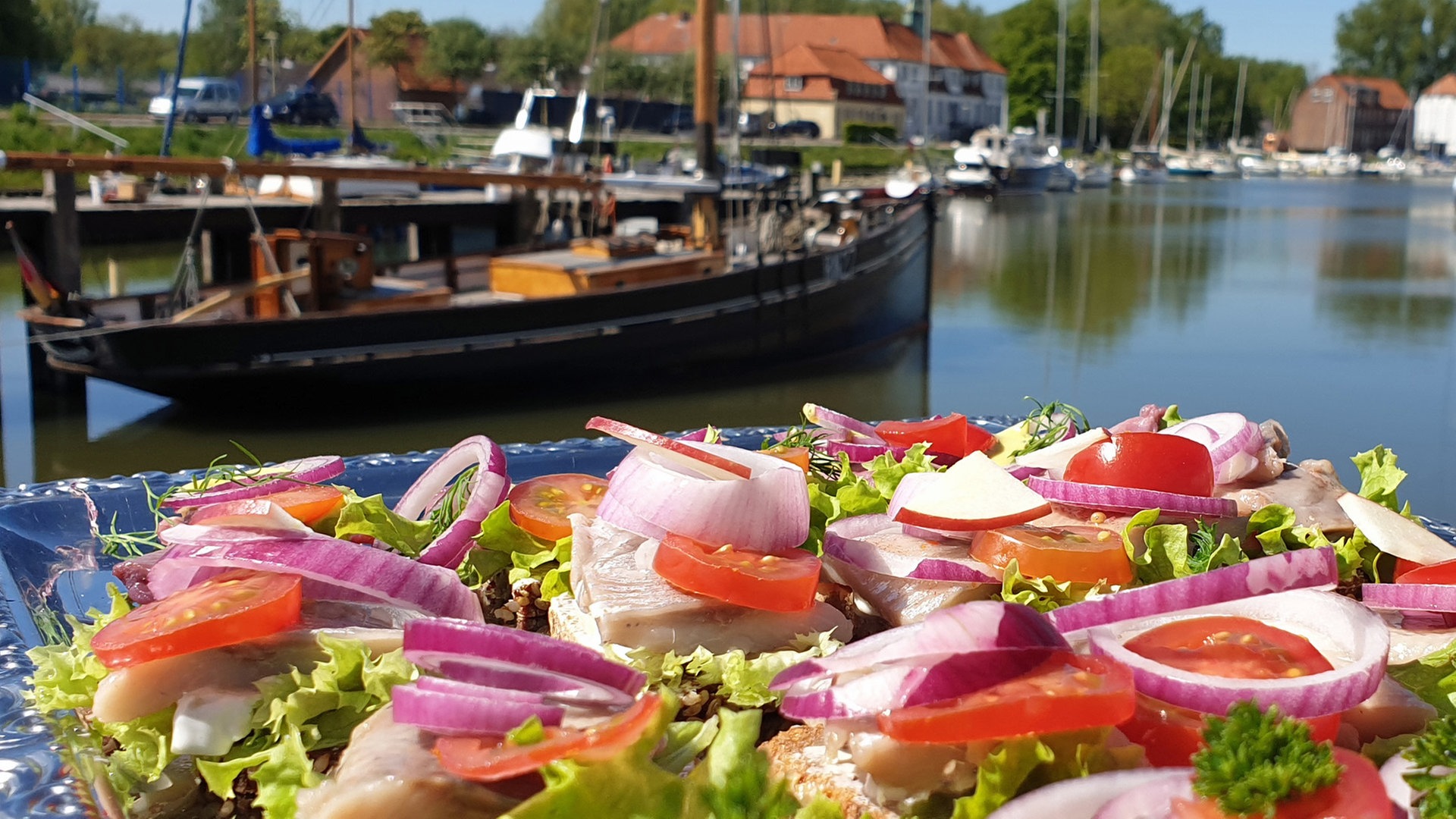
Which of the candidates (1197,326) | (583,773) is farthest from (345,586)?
(1197,326)

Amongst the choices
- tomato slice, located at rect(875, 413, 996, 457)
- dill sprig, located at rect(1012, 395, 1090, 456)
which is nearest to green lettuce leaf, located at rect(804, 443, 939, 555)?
tomato slice, located at rect(875, 413, 996, 457)

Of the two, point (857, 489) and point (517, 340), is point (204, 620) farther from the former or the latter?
point (517, 340)

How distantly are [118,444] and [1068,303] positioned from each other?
19.6 m

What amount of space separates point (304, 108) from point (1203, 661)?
5585cm

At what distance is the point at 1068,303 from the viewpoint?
89.9 feet

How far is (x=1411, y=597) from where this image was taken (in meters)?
2.47

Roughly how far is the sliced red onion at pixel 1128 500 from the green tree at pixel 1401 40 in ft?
514

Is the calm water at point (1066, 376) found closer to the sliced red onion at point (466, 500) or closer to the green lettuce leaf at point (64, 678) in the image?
the sliced red onion at point (466, 500)

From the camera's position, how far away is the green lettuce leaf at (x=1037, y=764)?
1.69m

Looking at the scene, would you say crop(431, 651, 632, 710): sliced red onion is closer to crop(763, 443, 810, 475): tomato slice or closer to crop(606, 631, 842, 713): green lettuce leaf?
crop(606, 631, 842, 713): green lettuce leaf

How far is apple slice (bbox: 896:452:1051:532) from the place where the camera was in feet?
8.48

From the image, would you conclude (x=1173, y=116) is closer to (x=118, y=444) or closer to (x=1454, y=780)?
(x=118, y=444)

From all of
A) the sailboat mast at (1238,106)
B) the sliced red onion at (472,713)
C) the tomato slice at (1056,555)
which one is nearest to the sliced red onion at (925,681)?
the sliced red onion at (472,713)

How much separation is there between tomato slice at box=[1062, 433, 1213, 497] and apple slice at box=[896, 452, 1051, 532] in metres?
0.26
